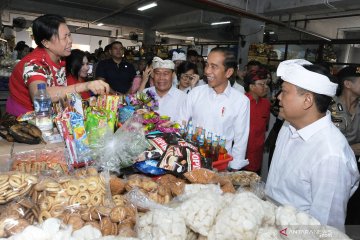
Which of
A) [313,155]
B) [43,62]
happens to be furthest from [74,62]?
[313,155]

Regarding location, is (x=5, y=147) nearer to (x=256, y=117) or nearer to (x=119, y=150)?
(x=119, y=150)

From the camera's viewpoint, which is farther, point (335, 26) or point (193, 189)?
point (335, 26)

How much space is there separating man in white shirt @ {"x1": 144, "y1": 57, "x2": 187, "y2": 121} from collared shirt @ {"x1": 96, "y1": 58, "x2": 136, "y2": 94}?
198 centimetres

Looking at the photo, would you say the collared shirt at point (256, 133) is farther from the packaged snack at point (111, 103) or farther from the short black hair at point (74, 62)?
the packaged snack at point (111, 103)

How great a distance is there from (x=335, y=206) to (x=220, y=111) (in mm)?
1434

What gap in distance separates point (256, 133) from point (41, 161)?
261 cm

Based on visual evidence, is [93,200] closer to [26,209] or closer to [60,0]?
[26,209]

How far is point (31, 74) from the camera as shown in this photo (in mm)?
1796

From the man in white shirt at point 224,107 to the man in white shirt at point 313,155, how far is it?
97cm

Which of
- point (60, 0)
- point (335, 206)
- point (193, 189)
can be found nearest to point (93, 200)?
point (193, 189)

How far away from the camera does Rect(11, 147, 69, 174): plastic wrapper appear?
1.27 m

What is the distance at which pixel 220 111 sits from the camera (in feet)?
9.04

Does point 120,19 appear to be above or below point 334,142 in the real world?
above

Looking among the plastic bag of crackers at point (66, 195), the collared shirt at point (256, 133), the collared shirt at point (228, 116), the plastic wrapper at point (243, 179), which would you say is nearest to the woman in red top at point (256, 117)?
the collared shirt at point (256, 133)
